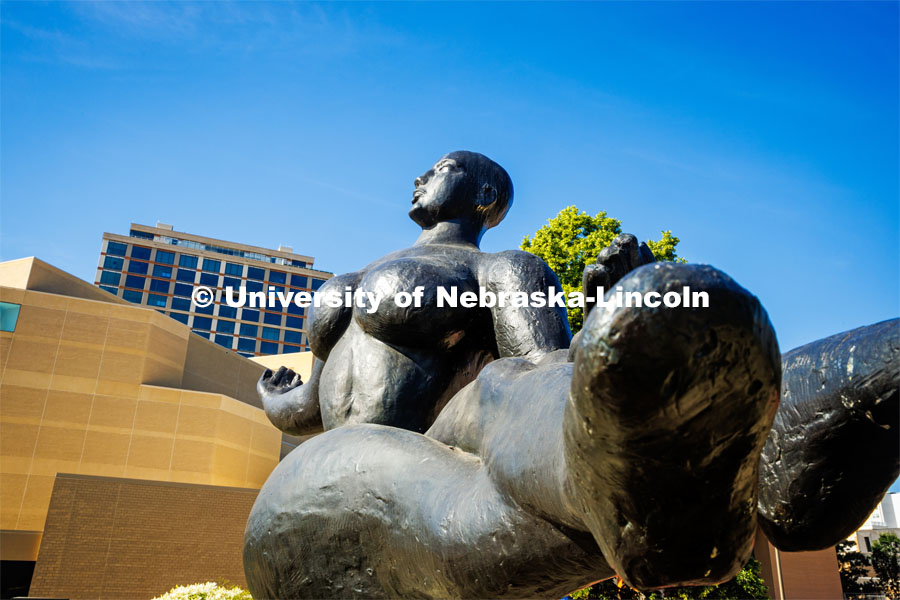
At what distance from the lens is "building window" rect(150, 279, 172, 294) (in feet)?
234

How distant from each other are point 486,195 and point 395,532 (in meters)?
1.67

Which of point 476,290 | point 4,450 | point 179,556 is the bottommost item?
point 179,556

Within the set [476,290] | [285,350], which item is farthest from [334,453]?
[285,350]

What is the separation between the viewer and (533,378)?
1562 millimetres

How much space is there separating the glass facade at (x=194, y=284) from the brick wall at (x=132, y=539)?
49381mm

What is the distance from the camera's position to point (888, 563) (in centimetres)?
3256

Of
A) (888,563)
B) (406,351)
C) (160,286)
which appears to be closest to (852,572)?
(888,563)

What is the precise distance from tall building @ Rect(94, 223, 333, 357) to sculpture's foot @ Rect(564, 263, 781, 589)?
70725 millimetres

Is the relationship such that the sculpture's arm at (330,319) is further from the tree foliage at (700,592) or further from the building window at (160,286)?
the building window at (160,286)

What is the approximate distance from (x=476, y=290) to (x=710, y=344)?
Result: 5.49ft

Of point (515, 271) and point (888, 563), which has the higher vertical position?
point (515, 271)

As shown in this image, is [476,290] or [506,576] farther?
[476,290]

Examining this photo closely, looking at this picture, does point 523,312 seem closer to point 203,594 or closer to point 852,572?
point 203,594

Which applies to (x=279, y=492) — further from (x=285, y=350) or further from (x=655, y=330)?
(x=285, y=350)
